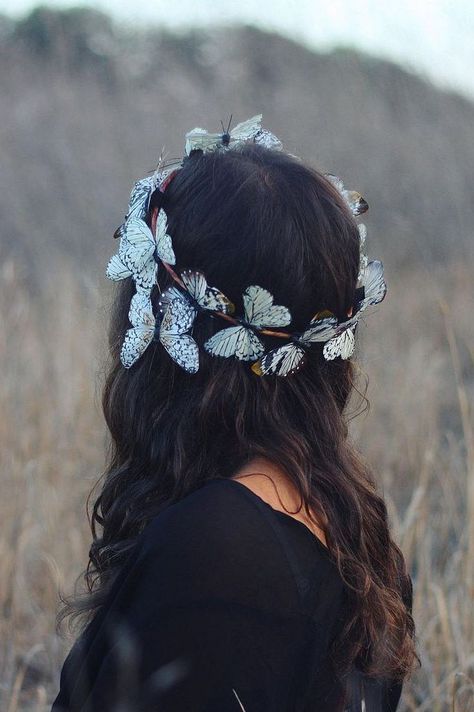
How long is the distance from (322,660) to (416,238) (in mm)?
4584

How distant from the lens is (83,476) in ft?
9.40

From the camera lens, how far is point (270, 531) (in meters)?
0.97

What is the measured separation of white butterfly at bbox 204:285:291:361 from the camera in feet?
3.35

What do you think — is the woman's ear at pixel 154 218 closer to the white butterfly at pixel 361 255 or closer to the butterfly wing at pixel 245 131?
the butterfly wing at pixel 245 131

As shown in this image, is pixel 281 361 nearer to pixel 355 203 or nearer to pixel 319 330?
pixel 319 330

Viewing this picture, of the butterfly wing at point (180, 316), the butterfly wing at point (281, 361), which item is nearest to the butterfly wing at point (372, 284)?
the butterfly wing at point (281, 361)

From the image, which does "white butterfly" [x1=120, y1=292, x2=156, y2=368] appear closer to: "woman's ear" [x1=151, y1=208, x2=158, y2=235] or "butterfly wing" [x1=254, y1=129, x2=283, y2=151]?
"woman's ear" [x1=151, y1=208, x2=158, y2=235]

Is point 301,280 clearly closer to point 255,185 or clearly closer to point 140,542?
point 255,185

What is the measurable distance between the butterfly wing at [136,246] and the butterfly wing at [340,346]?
256 millimetres

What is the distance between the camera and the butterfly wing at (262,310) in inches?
40.1

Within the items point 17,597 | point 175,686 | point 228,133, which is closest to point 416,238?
point 17,597

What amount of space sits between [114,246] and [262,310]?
432 cm

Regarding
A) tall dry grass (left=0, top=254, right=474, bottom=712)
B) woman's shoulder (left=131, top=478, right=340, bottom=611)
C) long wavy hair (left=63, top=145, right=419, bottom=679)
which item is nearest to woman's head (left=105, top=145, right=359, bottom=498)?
long wavy hair (left=63, top=145, right=419, bottom=679)

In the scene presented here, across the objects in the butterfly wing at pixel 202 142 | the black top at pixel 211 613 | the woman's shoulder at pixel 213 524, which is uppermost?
the butterfly wing at pixel 202 142
